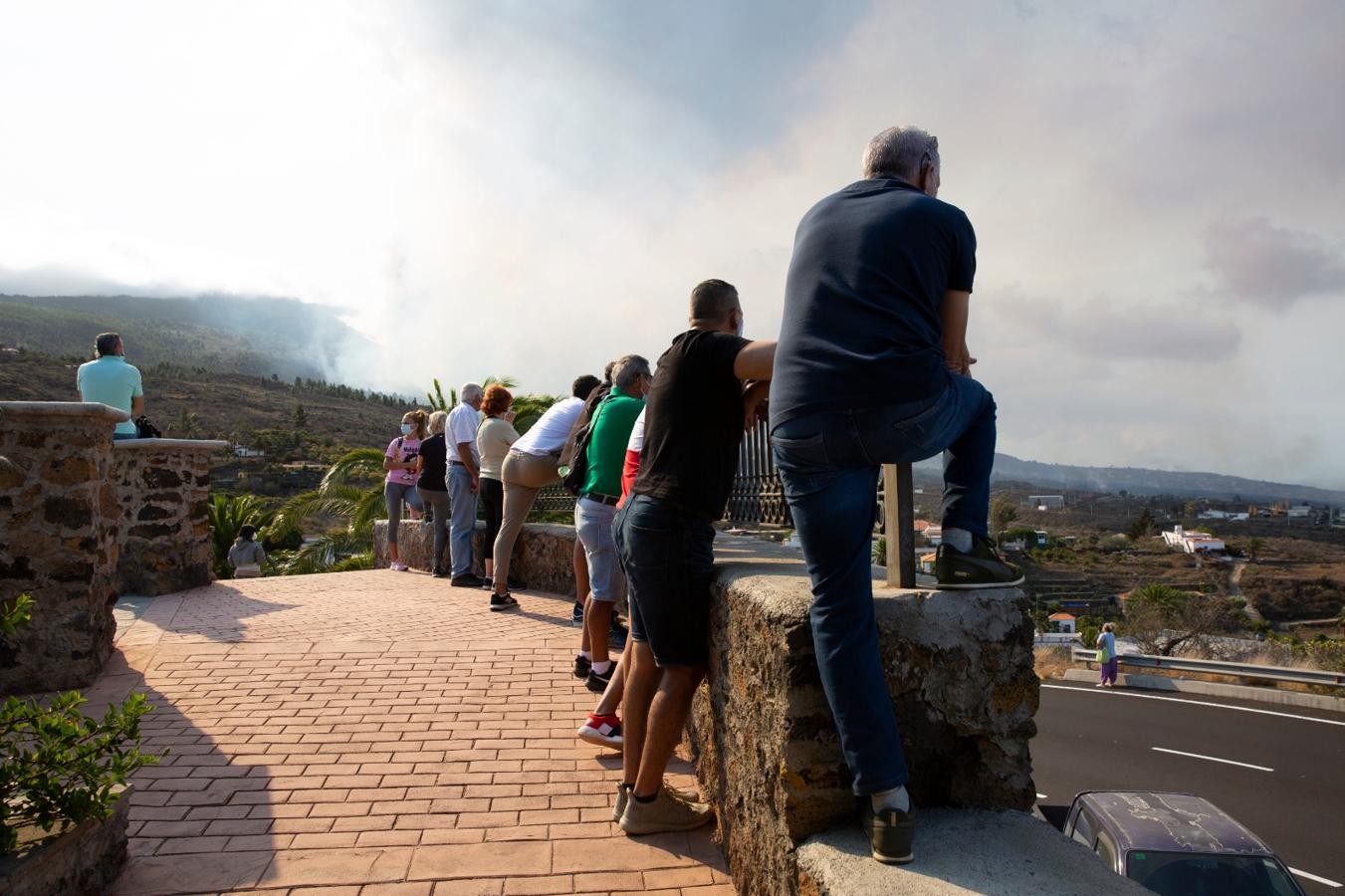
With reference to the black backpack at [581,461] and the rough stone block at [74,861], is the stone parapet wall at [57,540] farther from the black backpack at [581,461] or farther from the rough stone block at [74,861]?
the black backpack at [581,461]

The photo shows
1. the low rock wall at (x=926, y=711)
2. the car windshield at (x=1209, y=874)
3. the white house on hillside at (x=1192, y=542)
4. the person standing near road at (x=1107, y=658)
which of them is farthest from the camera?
the white house on hillside at (x=1192, y=542)

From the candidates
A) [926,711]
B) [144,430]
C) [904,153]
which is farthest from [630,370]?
[144,430]

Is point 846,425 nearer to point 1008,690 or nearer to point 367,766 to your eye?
point 1008,690

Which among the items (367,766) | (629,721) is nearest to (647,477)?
(629,721)

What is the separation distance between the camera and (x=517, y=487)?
6.18m

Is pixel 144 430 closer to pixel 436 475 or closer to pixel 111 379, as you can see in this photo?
pixel 111 379

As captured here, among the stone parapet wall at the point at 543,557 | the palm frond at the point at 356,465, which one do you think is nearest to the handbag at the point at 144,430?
the stone parapet wall at the point at 543,557

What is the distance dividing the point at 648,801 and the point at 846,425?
172 cm

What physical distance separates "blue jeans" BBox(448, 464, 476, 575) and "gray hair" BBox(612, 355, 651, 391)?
3.52 metres

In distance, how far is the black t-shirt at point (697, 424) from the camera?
2.82m

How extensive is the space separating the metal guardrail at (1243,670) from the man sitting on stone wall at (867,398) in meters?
20.7

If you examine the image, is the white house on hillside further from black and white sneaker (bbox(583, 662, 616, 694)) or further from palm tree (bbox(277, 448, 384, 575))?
black and white sneaker (bbox(583, 662, 616, 694))

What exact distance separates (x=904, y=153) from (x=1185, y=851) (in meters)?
4.88

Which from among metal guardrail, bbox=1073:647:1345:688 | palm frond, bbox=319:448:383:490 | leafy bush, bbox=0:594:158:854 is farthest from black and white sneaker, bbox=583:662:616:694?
metal guardrail, bbox=1073:647:1345:688
